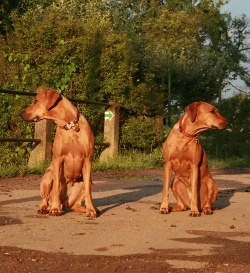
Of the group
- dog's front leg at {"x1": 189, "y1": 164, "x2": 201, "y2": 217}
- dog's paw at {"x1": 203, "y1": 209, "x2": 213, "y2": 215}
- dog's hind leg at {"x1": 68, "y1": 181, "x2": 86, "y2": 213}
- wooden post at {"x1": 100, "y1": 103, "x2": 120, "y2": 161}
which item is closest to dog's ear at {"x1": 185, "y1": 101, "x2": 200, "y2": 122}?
dog's front leg at {"x1": 189, "y1": 164, "x2": 201, "y2": 217}

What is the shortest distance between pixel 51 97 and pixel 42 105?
0.54 ft

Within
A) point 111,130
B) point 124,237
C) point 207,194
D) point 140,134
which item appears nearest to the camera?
point 124,237

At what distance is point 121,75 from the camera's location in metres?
19.6

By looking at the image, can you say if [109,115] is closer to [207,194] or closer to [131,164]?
[131,164]

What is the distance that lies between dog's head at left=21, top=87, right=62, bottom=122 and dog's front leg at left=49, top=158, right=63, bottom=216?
524mm

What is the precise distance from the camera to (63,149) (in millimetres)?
8953

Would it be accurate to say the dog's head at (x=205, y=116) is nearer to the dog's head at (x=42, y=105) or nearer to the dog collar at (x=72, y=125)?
the dog collar at (x=72, y=125)

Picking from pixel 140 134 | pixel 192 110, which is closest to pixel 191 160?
pixel 192 110

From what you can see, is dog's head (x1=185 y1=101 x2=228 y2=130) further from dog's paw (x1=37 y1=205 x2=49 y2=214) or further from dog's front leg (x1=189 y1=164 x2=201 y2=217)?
dog's paw (x1=37 y1=205 x2=49 y2=214)

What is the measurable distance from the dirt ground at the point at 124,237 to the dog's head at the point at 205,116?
981 mm

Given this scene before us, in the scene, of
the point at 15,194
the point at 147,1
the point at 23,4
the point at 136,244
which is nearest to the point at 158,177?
the point at 15,194

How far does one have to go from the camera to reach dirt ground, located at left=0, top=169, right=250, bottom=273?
241 inches

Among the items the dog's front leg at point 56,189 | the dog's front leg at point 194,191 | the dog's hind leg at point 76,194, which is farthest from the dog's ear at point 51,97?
the dog's front leg at point 194,191

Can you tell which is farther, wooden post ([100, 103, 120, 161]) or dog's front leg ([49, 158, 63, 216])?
wooden post ([100, 103, 120, 161])
